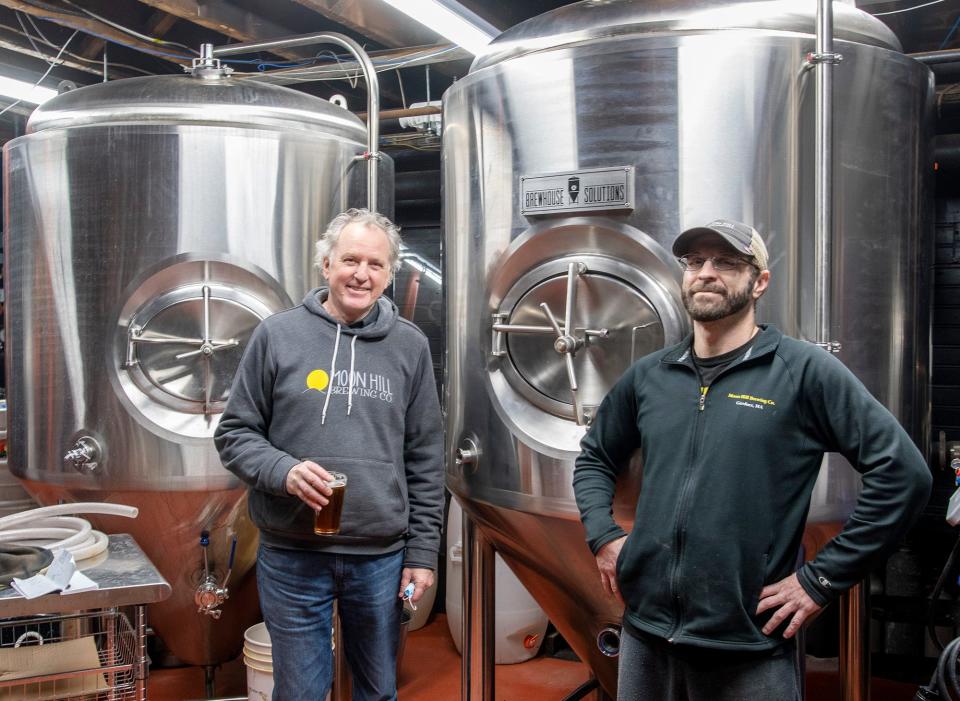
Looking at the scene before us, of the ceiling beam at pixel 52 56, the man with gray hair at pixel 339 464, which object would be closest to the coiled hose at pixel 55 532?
the man with gray hair at pixel 339 464

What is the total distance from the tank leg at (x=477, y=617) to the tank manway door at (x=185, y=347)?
104 centimetres

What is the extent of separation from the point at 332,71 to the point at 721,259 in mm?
2891

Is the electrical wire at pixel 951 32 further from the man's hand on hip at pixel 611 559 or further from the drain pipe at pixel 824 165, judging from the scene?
the man's hand on hip at pixel 611 559

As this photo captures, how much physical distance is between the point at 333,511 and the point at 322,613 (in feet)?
1.08

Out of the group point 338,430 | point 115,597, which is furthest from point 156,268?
point 115,597

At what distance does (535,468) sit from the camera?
2646mm

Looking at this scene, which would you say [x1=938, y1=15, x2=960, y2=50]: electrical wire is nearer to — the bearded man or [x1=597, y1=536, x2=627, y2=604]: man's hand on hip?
the bearded man

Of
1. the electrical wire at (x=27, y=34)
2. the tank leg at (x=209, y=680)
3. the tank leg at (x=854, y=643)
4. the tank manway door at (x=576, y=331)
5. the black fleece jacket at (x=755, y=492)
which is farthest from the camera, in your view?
the electrical wire at (x=27, y=34)

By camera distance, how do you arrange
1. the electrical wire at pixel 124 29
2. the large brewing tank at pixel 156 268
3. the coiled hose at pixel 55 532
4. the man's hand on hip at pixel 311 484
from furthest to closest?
the electrical wire at pixel 124 29 → the large brewing tank at pixel 156 268 → the coiled hose at pixel 55 532 → the man's hand on hip at pixel 311 484

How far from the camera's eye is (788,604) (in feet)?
6.43

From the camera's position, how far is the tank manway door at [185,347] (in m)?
3.37

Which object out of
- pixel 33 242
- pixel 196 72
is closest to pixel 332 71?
pixel 196 72

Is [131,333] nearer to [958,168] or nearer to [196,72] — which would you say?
[196,72]

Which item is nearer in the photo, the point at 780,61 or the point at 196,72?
the point at 780,61
